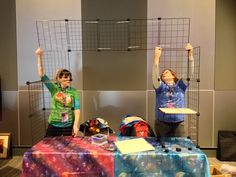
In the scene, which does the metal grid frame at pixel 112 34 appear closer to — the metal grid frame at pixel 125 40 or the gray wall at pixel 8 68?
the metal grid frame at pixel 125 40

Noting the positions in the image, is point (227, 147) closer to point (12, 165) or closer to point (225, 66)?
point (225, 66)

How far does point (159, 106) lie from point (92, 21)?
1610mm

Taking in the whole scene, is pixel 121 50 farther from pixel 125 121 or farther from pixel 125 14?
pixel 125 121

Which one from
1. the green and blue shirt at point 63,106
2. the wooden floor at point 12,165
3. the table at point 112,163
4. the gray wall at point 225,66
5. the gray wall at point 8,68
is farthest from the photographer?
the gray wall at point 8,68

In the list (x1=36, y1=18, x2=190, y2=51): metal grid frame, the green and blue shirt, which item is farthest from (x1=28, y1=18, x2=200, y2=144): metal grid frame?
the green and blue shirt

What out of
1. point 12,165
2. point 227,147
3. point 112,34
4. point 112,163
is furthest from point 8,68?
point 227,147

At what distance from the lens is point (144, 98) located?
3.67 m

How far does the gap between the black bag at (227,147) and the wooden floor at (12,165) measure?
94 millimetres

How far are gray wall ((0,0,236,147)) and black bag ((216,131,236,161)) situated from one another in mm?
149

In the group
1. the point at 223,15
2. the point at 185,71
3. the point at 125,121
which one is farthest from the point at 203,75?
the point at 125,121

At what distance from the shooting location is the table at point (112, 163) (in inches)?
77.4

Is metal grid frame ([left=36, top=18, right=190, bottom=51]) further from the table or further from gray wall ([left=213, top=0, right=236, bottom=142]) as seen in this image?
the table

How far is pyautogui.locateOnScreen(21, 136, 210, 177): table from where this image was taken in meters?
1.96

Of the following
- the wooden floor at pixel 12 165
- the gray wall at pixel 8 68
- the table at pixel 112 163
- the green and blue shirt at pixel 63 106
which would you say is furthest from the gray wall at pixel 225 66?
the gray wall at pixel 8 68
